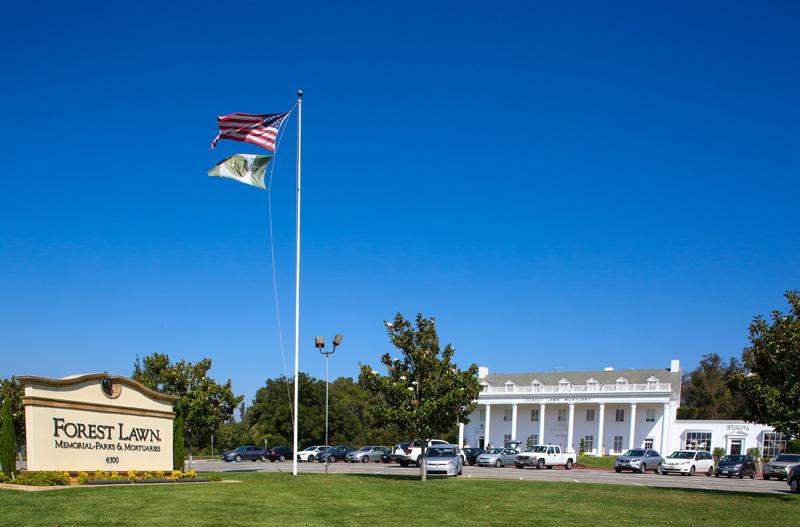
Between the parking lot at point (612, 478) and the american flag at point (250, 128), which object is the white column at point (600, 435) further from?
the american flag at point (250, 128)

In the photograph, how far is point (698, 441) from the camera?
238 ft

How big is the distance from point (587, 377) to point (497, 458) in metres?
34.8

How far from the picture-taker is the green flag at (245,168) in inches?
1032

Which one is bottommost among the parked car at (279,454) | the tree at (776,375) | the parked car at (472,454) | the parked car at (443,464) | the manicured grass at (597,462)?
the manicured grass at (597,462)

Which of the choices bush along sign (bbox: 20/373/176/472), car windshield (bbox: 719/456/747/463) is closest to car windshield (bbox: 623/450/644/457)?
car windshield (bbox: 719/456/747/463)

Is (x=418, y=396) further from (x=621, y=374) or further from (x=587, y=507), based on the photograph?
(x=621, y=374)

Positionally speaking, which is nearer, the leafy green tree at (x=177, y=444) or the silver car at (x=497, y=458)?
the leafy green tree at (x=177, y=444)

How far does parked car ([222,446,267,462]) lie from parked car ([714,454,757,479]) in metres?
30.5

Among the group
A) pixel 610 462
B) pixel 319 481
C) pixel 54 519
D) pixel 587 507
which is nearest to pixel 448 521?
pixel 587 507

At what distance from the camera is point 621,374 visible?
81.6 m

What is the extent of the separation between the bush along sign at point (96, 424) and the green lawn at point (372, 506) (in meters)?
2.77

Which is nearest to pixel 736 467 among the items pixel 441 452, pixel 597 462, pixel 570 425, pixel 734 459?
pixel 734 459

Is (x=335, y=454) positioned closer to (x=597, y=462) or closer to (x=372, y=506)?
(x=597, y=462)

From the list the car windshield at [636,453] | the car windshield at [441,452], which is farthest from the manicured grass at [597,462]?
the car windshield at [441,452]
